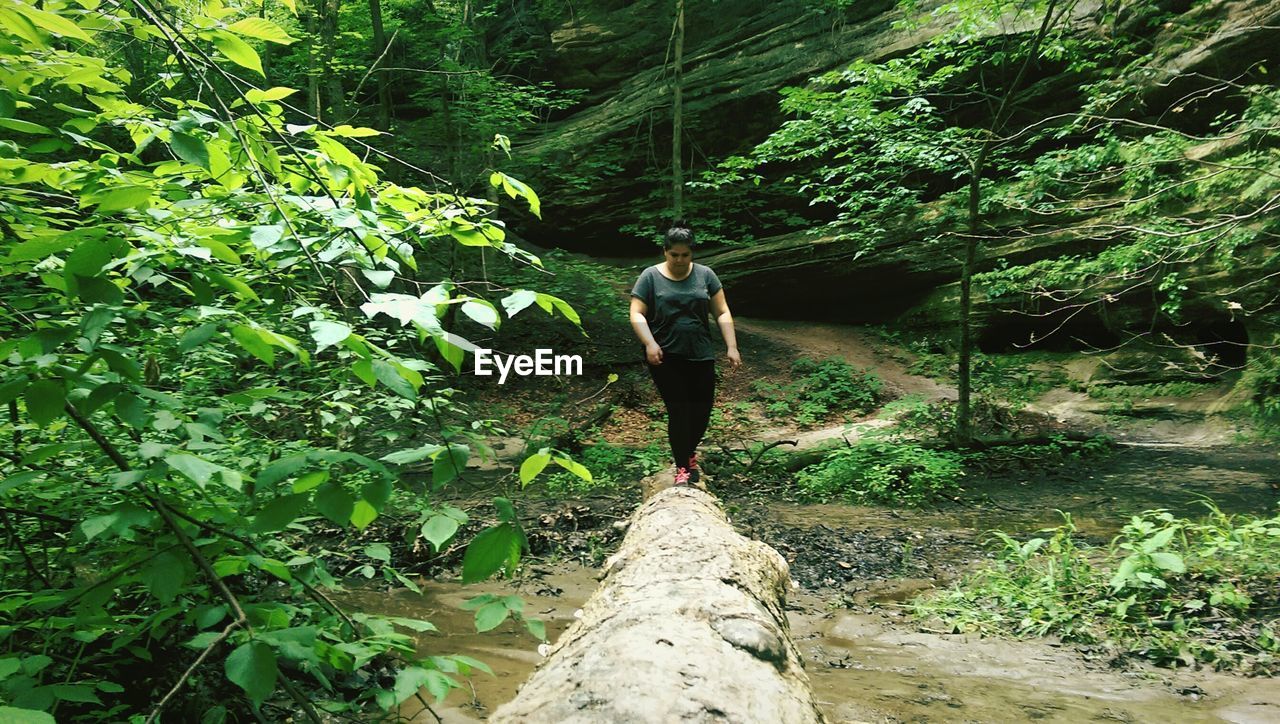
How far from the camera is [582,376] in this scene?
15.5 m

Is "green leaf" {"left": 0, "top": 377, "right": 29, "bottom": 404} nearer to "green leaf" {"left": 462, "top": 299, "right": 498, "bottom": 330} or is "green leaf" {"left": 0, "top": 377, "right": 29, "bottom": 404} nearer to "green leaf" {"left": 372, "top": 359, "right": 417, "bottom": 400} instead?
"green leaf" {"left": 372, "top": 359, "right": 417, "bottom": 400}

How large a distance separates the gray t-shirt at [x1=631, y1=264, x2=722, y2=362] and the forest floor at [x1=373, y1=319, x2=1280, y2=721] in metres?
2.05

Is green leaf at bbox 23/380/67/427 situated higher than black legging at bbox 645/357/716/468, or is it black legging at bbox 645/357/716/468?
green leaf at bbox 23/380/67/427

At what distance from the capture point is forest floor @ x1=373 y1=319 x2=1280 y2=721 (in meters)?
3.46

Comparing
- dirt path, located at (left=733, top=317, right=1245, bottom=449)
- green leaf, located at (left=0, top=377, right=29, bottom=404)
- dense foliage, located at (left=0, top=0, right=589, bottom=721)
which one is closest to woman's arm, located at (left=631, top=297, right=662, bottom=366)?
dense foliage, located at (left=0, top=0, right=589, bottom=721)

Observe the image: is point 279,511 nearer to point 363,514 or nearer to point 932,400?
point 363,514

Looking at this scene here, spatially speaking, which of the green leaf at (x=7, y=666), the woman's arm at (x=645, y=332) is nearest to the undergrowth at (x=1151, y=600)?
the woman's arm at (x=645, y=332)

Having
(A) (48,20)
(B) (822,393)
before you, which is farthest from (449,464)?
(B) (822,393)

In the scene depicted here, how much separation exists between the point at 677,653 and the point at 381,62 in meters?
13.7

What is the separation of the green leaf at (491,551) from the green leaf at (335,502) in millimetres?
242

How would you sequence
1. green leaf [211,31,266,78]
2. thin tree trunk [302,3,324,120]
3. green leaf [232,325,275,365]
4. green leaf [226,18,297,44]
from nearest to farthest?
1. green leaf [232,325,275,365]
2. green leaf [211,31,266,78]
3. green leaf [226,18,297,44]
4. thin tree trunk [302,3,324,120]

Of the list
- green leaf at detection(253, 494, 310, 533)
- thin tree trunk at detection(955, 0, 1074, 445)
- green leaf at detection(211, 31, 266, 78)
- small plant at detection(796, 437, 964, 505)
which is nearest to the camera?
green leaf at detection(253, 494, 310, 533)

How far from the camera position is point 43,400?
1392mm

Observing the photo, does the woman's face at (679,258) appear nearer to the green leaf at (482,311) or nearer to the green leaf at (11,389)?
the green leaf at (482,311)
